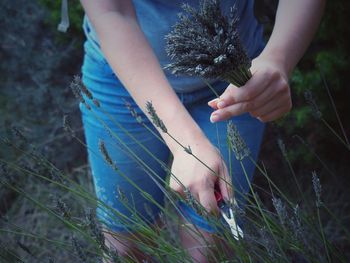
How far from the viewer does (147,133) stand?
1412 millimetres

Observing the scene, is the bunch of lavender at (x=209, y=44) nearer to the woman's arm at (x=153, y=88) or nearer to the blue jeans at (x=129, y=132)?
the woman's arm at (x=153, y=88)

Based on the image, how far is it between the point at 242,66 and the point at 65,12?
88 centimetres

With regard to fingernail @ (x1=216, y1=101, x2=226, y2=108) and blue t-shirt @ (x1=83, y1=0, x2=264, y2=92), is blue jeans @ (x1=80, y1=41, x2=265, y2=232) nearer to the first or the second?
blue t-shirt @ (x1=83, y1=0, x2=264, y2=92)

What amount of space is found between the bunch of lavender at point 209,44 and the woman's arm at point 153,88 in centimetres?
22

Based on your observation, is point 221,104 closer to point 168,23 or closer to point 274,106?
point 274,106

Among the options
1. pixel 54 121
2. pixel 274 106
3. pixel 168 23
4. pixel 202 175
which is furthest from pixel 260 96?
pixel 54 121

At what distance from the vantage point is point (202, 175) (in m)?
0.87

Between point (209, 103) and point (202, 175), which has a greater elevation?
point (209, 103)

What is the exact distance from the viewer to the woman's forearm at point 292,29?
106 centimetres

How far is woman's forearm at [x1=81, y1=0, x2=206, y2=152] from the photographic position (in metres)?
0.97

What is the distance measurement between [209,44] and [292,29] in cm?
48

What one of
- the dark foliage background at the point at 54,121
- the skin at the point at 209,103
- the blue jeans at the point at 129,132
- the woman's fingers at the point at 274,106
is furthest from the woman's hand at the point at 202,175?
the dark foliage background at the point at 54,121

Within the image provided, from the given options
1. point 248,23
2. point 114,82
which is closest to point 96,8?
point 114,82

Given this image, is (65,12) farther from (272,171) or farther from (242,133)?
(272,171)
